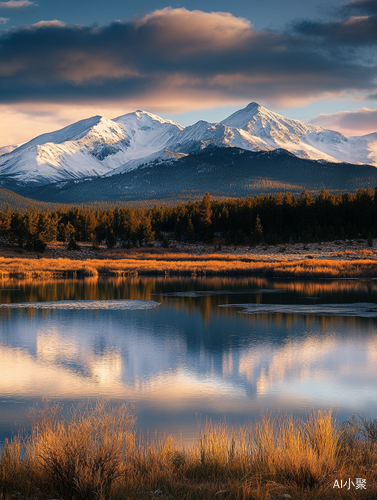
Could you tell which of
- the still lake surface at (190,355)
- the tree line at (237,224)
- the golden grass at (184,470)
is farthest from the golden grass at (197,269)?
the golden grass at (184,470)

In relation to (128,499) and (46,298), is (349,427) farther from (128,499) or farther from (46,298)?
(46,298)

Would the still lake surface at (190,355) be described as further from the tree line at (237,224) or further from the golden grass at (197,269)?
the tree line at (237,224)

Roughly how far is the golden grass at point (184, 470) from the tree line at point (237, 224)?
97954mm

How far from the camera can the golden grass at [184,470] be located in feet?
25.2

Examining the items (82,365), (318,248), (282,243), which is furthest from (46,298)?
(282,243)

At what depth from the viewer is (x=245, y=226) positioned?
4823 inches

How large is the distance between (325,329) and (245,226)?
9596 centimetres

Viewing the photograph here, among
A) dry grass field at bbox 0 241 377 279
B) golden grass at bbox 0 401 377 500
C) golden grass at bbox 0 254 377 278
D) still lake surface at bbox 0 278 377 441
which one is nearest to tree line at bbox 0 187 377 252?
dry grass field at bbox 0 241 377 279

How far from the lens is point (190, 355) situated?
21156mm

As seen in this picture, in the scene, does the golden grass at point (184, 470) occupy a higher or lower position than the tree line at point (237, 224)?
lower

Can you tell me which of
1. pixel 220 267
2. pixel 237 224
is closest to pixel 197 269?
pixel 220 267

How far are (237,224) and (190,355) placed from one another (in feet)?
340

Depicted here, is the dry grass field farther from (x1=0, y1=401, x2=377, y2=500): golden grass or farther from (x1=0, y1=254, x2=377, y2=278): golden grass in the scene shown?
(x1=0, y1=401, x2=377, y2=500): golden grass

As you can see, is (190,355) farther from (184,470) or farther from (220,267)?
(220,267)
